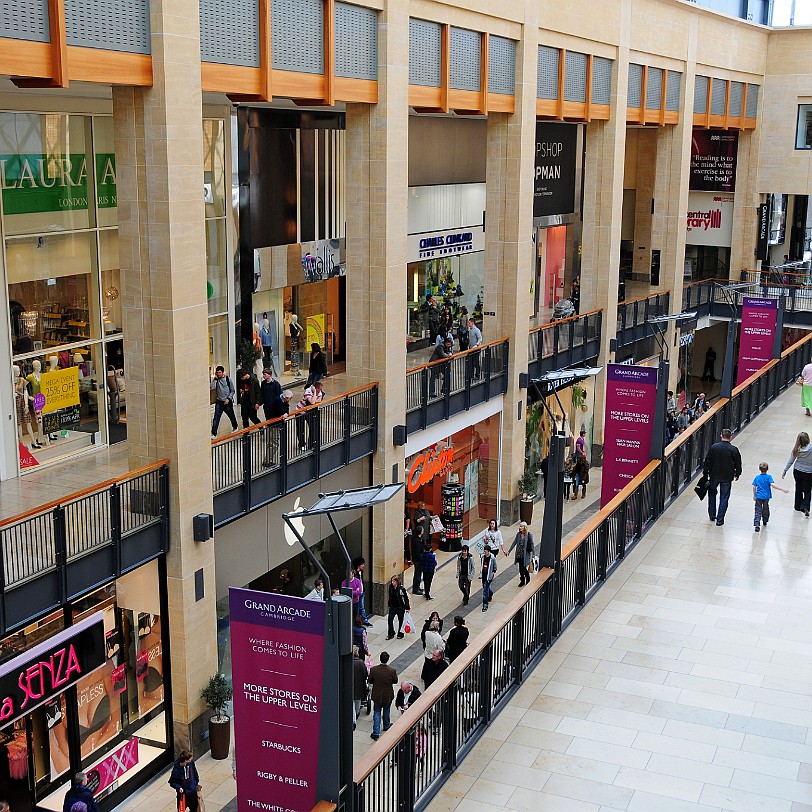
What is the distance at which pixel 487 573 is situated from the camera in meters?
23.2

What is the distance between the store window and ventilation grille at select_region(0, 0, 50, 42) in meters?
35.2

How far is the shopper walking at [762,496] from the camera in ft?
57.4

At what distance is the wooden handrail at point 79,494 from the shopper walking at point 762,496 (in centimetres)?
926

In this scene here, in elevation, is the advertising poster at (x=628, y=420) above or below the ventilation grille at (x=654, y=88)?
below

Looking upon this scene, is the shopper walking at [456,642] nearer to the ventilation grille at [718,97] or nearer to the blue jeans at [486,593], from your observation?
the blue jeans at [486,593]

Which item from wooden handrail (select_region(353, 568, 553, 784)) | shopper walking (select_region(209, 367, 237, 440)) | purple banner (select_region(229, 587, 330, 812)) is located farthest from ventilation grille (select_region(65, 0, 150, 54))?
wooden handrail (select_region(353, 568, 553, 784))

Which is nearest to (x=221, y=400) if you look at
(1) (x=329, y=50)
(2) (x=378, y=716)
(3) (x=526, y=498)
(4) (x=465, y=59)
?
(2) (x=378, y=716)

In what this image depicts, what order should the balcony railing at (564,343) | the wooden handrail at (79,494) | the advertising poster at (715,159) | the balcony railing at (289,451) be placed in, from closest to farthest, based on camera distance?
the wooden handrail at (79,494) → the balcony railing at (289,451) → the balcony railing at (564,343) → the advertising poster at (715,159)

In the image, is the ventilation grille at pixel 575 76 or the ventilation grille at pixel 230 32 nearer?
the ventilation grille at pixel 230 32

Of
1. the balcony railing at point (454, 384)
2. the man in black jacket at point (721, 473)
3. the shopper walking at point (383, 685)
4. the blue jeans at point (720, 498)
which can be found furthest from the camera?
the balcony railing at point (454, 384)

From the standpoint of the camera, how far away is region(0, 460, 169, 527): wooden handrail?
43.0ft

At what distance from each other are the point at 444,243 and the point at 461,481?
22.5 ft

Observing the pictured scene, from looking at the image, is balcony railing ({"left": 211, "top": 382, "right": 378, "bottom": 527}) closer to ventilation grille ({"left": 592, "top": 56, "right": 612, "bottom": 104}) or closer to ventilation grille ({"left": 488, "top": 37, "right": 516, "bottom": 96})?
ventilation grille ({"left": 488, "top": 37, "right": 516, "bottom": 96})

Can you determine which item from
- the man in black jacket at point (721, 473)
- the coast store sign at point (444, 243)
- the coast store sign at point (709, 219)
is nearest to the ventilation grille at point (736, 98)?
the coast store sign at point (709, 219)
